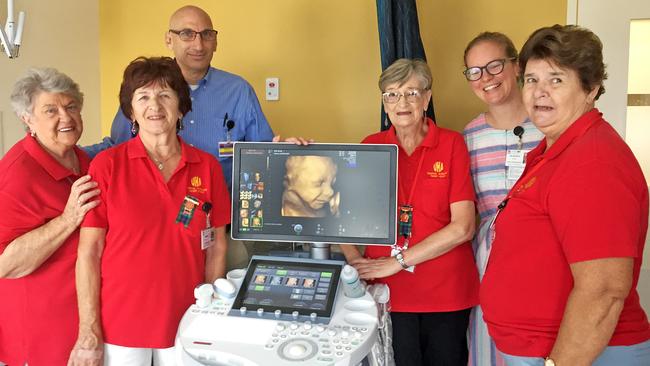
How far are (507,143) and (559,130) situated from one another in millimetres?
548

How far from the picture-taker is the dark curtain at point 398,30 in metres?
Answer: 2.19

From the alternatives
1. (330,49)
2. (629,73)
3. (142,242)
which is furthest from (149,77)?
(629,73)

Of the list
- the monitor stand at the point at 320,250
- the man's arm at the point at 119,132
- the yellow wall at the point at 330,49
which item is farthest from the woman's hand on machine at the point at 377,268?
the yellow wall at the point at 330,49

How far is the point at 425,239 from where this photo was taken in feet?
5.43

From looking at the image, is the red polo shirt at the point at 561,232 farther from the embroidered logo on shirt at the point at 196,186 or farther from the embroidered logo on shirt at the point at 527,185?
the embroidered logo on shirt at the point at 196,186

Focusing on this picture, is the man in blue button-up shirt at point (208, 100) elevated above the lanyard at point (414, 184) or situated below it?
above

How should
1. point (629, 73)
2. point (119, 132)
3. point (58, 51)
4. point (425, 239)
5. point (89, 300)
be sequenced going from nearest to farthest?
point (89, 300) → point (425, 239) → point (119, 132) → point (629, 73) → point (58, 51)

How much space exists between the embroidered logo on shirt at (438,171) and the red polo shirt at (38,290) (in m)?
1.17

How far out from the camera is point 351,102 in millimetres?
2744

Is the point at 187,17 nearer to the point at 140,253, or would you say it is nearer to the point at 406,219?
the point at 140,253

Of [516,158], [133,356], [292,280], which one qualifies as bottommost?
[133,356]

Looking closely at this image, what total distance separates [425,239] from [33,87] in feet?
4.51

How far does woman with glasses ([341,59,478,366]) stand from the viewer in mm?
1654

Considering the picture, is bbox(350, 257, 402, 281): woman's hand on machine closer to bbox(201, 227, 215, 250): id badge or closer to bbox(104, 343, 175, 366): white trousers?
bbox(201, 227, 215, 250): id badge
